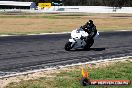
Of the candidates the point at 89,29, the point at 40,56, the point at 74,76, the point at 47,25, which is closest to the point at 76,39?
the point at 89,29

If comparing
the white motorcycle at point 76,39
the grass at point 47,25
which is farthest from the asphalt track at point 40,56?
the grass at point 47,25

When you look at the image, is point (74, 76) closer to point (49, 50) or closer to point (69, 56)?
point (69, 56)

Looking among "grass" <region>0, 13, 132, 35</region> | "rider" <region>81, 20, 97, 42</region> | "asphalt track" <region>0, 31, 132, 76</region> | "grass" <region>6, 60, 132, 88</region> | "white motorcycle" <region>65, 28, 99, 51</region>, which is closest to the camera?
"grass" <region>6, 60, 132, 88</region>

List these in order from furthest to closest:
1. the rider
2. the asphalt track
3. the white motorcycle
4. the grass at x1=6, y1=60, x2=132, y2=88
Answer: the rider → the white motorcycle → the asphalt track → the grass at x1=6, y1=60, x2=132, y2=88

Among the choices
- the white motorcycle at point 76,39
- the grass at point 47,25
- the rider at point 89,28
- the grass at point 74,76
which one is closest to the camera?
the grass at point 74,76

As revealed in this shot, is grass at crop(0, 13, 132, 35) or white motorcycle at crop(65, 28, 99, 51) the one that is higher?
white motorcycle at crop(65, 28, 99, 51)

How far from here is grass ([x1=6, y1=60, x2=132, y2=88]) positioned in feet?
35.3

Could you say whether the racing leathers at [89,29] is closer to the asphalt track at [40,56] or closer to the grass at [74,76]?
the asphalt track at [40,56]

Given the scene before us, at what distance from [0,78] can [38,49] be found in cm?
798

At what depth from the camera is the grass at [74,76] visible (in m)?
10.8

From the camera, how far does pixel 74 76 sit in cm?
1222

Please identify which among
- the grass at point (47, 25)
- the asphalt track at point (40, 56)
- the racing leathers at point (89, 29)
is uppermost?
the racing leathers at point (89, 29)

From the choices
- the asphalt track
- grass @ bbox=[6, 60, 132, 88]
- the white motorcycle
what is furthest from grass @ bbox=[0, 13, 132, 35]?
grass @ bbox=[6, 60, 132, 88]

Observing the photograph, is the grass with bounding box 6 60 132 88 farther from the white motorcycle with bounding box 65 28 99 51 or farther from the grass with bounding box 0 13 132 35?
the grass with bounding box 0 13 132 35
